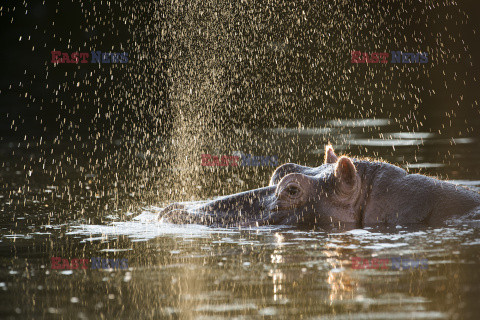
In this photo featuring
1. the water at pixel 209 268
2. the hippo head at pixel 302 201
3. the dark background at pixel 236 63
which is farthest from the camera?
the dark background at pixel 236 63

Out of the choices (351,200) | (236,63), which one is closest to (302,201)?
(351,200)

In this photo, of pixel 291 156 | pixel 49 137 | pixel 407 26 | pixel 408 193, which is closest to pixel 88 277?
pixel 408 193

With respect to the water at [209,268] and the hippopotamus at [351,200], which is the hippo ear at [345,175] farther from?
the water at [209,268]

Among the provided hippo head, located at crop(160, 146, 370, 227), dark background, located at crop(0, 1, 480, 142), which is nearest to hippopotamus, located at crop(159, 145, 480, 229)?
hippo head, located at crop(160, 146, 370, 227)

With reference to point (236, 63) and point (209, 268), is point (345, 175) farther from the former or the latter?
point (236, 63)

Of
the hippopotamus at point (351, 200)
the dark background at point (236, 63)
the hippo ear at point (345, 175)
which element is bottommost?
the hippopotamus at point (351, 200)

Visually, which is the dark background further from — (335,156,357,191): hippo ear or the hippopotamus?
(335,156,357,191): hippo ear

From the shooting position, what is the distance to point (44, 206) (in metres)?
10.7

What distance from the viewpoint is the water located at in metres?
5.43

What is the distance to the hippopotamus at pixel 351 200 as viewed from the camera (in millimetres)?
7820

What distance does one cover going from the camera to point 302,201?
817 centimetres

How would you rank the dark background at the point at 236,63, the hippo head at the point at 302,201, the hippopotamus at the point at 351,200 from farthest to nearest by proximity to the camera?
1. the dark background at the point at 236,63
2. the hippo head at the point at 302,201
3. the hippopotamus at the point at 351,200

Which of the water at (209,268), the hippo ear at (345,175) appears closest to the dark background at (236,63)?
the water at (209,268)

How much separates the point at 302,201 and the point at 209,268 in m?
1.73
